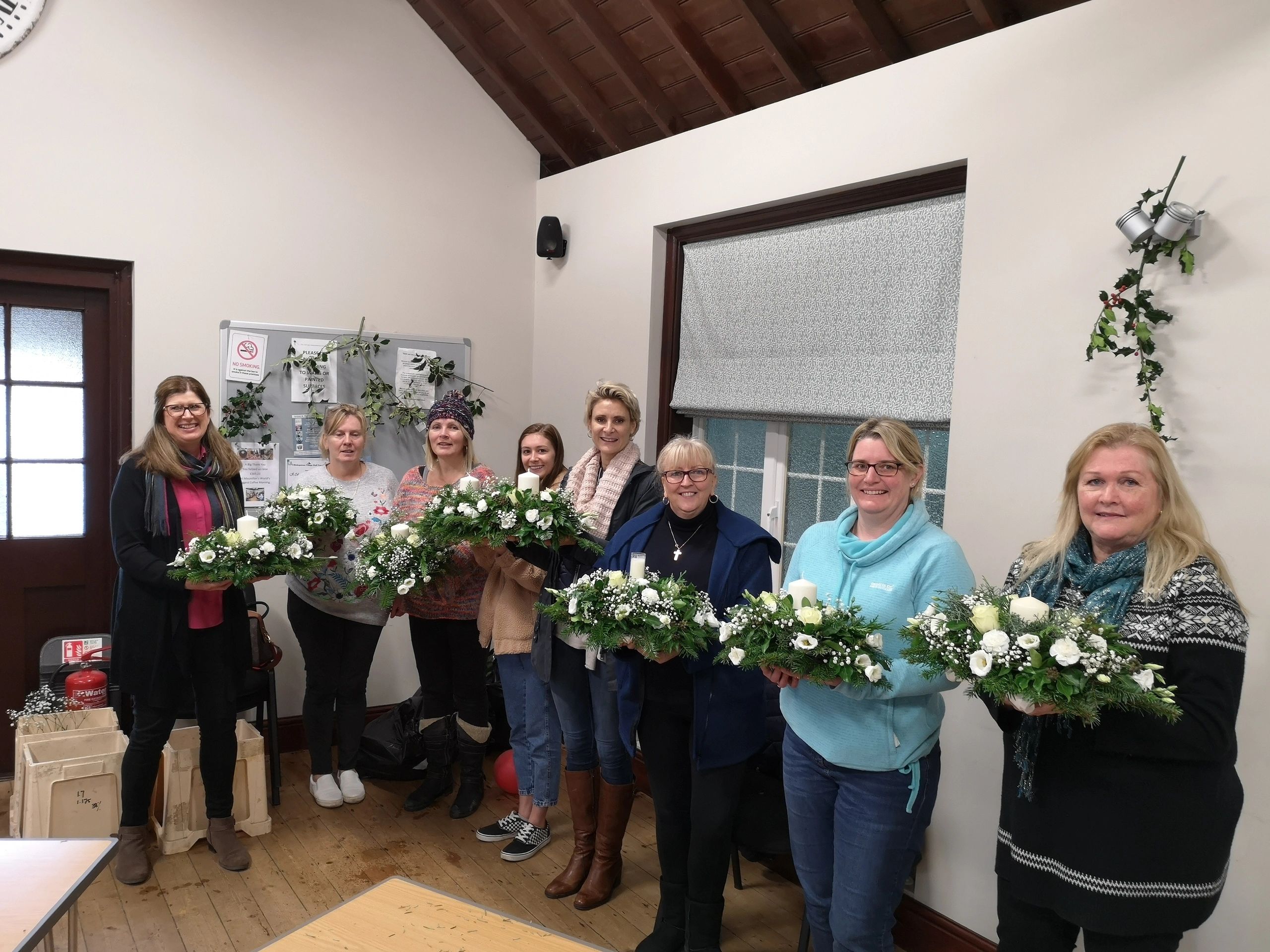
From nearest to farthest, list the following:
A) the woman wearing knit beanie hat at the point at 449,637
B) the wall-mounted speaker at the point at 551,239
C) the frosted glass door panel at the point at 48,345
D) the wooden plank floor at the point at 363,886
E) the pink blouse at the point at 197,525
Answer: the wooden plank floor at the point at 363,886 < the pink blouse at the point at 197,525 < the woman wearing knit beanie hat at the point at 449,637 < the frosted glass door panel at the point at 48,345 < the wall-mounted speaker at the point at 551,239

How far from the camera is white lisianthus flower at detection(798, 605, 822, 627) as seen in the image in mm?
1986

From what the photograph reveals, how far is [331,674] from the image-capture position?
375 centimetres

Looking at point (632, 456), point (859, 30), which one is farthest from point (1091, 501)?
point (859, 30)

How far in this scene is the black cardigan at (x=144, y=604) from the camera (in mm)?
3012

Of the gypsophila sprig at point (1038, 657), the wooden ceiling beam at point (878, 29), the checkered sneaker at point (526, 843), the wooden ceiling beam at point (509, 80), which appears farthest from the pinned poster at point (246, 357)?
the gypsophila sprig at point (1038, 657)

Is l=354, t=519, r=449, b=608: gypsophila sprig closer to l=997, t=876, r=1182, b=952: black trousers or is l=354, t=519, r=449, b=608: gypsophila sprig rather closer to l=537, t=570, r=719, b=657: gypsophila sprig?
l=537, t=570, r=719, b=657: gypsophila sprig

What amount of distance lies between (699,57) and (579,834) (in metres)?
2.93

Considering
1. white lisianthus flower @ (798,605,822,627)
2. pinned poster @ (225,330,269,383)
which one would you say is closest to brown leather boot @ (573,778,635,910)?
white lisianthus flower @ (798,605,822,627)

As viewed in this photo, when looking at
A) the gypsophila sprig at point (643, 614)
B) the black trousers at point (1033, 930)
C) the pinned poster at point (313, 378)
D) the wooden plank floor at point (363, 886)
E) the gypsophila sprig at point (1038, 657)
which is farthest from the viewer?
the pinned poster at point (313, 378)

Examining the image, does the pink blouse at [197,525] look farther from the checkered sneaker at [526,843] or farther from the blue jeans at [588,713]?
the checkered sneaker at [526,843]

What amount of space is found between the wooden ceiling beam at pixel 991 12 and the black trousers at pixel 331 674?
3.03 m

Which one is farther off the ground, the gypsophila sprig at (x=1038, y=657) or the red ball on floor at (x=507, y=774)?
the gypsophila sprig at (x=1038, y=657)

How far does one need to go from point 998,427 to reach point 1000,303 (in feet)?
1.17

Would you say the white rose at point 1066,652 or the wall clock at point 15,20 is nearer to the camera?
the white rose at point 1066,652
